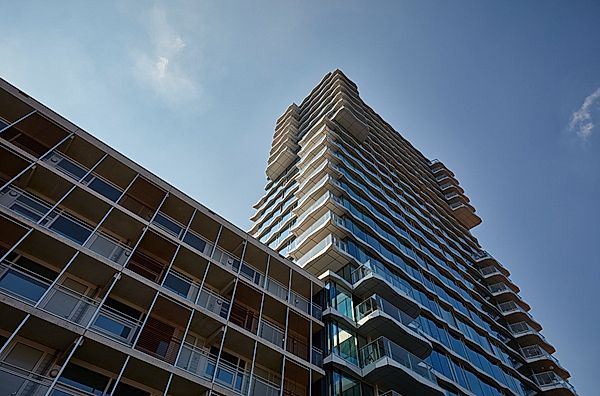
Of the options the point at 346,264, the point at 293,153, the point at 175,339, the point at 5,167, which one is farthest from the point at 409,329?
the point at 293,153

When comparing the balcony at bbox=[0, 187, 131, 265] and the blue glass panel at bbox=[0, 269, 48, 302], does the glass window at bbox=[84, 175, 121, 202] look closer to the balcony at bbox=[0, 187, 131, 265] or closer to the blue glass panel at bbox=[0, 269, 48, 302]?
the balcony at bbox=[0, 187, 131, 265]

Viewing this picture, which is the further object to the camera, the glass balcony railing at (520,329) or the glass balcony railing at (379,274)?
the glass balcony railing at (520,329)

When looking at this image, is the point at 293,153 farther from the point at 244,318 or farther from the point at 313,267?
the point at 244,318

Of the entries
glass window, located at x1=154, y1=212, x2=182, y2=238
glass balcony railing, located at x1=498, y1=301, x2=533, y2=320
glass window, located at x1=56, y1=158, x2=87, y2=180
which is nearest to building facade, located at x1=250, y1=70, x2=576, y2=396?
A: glass balcony railing, located at x1=498, y1=301, x2=533, y2=320

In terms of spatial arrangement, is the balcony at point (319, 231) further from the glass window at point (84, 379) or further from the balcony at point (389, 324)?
the glass window at point (84, 379)

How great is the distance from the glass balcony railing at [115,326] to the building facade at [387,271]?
27.5ft

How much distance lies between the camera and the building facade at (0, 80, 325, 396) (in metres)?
12.4

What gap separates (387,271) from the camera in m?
25.8

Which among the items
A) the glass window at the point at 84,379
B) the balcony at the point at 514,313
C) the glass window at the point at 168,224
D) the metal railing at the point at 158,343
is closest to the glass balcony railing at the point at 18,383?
the glass window at the point at 84,379

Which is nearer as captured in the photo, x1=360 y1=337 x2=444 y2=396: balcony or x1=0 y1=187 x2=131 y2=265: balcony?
x1=0 y1=187 x2=131 y2=265: balcony

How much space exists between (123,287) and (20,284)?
342cm

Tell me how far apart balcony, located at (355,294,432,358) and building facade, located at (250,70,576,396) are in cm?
7

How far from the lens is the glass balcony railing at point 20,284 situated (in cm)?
1209

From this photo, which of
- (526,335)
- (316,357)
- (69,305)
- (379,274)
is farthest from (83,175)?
(526,335)
